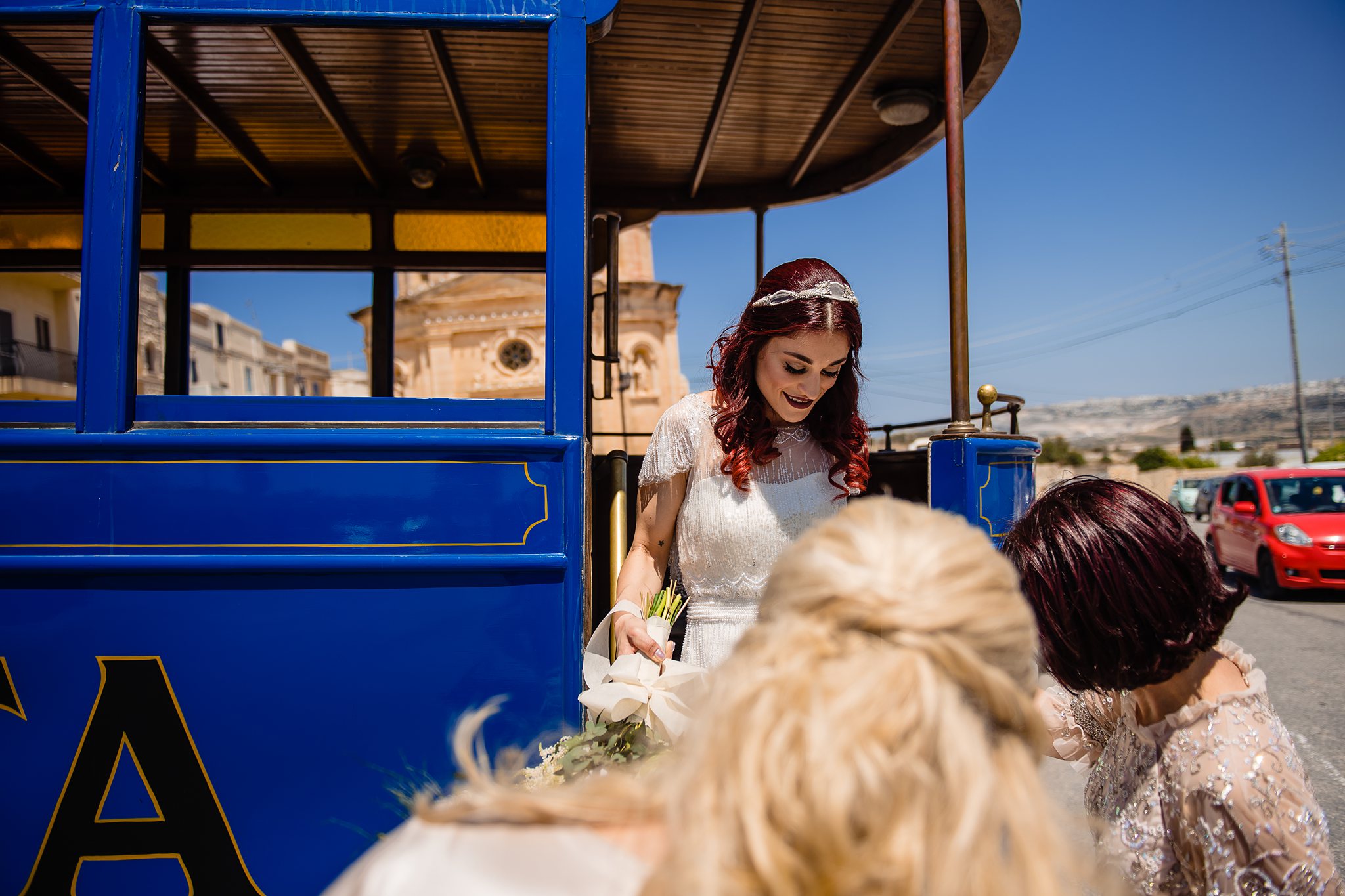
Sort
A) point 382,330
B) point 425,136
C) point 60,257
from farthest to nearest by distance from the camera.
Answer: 1. point 382,330
2. point 60,257
3. point 425,136

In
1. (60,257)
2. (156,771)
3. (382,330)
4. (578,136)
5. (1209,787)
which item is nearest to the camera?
(1209,787)

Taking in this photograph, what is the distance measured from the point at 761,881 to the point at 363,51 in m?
3.45

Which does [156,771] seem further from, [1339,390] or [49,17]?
[1339,390]

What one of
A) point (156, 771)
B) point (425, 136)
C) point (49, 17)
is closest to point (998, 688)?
point (156, 771)

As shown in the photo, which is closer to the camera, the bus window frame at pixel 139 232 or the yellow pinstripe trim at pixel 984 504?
the bus window frame at pixel 139 232

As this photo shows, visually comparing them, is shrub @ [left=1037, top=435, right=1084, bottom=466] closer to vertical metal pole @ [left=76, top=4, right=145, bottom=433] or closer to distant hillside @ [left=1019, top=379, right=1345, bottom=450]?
distant hillside @ [left=1019, top=379, right=1345, bottom=450]

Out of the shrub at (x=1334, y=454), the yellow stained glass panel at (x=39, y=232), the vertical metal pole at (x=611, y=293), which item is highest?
the yellow stained glass panel at (x=39, y=232)

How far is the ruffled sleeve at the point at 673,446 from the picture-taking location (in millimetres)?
2107

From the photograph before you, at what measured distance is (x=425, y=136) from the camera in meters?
3.99

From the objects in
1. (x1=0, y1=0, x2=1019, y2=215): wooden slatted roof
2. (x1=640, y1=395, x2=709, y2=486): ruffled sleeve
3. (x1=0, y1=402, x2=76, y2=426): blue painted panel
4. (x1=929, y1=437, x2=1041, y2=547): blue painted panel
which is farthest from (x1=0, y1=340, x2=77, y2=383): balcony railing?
(x1=929, y1=437, x2=1041, y2=547): blue painted panel

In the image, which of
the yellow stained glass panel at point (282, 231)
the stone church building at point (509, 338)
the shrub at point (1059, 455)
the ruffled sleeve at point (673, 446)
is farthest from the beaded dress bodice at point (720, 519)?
the shrub at point (1059, 455)

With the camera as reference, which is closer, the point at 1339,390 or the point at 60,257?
the point at 60,257

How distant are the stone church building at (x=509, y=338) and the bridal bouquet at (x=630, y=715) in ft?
59.7

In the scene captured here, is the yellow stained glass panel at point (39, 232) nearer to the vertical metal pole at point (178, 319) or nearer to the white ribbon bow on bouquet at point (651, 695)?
the vertical metal pole at point (178, 319)
